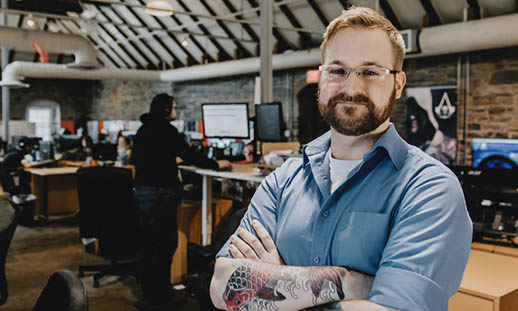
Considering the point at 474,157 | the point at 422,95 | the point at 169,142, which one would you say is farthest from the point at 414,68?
the point at 169,142

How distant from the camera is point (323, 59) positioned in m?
1.44

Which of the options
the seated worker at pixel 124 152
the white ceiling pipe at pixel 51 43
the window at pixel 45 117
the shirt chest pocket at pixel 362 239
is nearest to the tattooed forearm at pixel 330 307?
the shirt chest pocket at pixel 362 239

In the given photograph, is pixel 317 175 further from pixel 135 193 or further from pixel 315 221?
pixel 135 193

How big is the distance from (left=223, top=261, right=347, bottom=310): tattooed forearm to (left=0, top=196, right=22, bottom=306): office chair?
6.29 ft

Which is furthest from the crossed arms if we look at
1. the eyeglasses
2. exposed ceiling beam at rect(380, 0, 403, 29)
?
exposed ceiling beam at rect(380, 0, 403, 29)

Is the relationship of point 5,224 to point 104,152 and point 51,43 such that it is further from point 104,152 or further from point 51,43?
point 51,43

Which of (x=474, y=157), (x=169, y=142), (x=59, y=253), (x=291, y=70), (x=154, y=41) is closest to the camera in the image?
(x=169, y=142)

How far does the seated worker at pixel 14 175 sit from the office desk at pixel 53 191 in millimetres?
100

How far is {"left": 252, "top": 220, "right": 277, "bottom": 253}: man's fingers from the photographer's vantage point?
4.85 ft

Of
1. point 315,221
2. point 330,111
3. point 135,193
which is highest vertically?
point 330,111

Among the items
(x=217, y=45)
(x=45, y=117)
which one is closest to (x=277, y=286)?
(x=217, y=45)

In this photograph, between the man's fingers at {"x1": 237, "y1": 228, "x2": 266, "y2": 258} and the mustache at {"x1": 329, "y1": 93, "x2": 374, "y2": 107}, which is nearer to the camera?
the mustache at {"x1": 329, "y1": 93, "x2": 374, "y2": 107}

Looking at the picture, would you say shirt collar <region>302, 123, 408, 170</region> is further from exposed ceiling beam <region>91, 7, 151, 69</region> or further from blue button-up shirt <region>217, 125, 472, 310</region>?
exposed ceiling beam <region>91, 7, 151, 69</region>

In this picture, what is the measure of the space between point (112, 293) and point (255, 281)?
336cm
